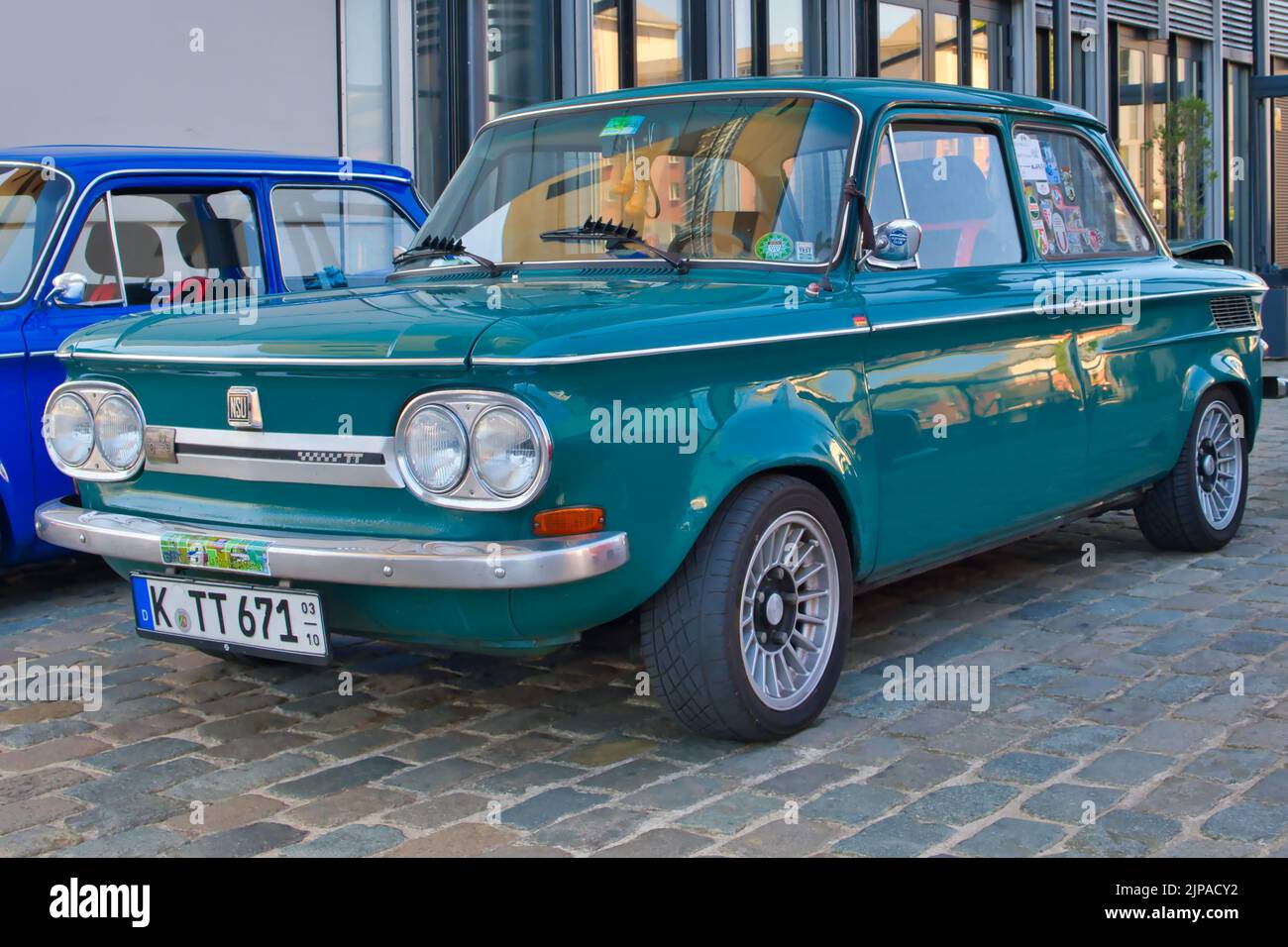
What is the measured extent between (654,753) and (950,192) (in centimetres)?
216

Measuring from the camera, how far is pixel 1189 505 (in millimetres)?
6312

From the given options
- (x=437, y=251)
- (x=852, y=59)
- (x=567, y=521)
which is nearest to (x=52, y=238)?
(x=437, y=251)

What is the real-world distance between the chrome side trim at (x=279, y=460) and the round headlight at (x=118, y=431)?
74 mm

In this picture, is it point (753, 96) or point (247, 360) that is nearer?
point (247, 360)

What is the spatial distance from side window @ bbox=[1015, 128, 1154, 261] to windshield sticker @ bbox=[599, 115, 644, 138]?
1.49 m

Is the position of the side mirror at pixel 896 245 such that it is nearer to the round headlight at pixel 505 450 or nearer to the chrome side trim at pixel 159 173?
the round headlight at pixel 505 450

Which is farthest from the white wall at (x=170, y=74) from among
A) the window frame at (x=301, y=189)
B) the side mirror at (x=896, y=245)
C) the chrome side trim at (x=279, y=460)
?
the side mirror at (x=896, y=245)

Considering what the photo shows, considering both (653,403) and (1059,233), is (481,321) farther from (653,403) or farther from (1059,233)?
(1059,233)

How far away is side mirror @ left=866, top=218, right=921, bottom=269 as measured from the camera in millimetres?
4418

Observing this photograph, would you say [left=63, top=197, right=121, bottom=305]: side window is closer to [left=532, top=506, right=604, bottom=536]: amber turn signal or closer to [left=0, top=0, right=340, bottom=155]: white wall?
[left=532, top=506, right=604, bottom=536]: amber turn signal

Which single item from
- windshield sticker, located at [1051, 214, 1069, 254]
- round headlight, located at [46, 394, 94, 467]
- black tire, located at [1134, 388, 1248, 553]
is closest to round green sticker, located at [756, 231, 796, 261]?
windshield sticker, located at [1051, 214, 1069, 254]

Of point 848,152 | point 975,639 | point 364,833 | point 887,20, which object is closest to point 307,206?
point 848,152

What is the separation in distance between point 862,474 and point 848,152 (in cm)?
98

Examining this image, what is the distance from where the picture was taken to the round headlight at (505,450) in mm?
3473
